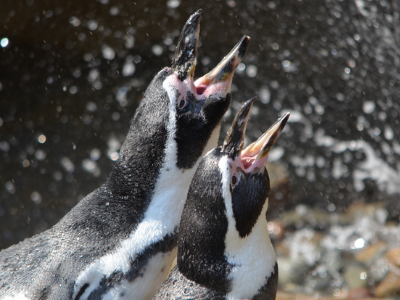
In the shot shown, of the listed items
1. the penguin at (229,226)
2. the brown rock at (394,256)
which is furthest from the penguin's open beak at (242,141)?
the brown rock at (394,256)

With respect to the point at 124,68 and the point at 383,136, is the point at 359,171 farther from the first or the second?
the point at 124,68

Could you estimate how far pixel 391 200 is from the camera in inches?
119

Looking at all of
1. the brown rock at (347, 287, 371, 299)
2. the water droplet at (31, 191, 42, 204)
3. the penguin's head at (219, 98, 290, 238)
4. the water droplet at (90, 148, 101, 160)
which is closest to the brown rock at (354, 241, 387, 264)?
the brown rock at (347, 287, 371, 299)

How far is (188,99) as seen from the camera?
4.79 feet

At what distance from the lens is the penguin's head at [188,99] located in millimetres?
1443

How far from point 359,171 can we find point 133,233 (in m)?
2.19

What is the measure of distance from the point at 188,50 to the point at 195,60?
43mm

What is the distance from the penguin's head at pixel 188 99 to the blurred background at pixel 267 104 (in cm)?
149

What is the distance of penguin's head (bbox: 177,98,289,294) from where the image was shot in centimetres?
119

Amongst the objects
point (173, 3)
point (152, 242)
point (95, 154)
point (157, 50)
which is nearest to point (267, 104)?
point (157, 50)

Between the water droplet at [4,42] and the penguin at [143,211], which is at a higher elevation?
the water droplet at [4,42]

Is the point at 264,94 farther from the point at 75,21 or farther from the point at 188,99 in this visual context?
the point at 188,99

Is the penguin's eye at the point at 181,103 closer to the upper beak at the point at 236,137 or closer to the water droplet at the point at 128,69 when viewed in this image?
the upper beak at the point at 236,137

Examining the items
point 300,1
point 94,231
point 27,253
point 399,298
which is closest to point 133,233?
point 94,231
